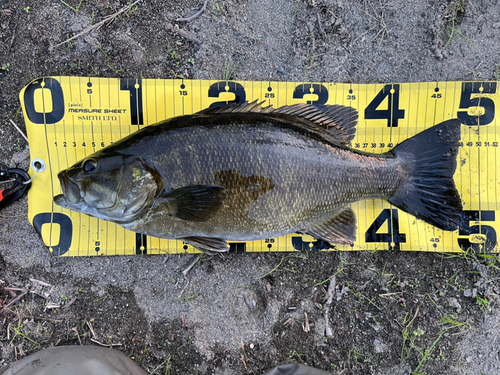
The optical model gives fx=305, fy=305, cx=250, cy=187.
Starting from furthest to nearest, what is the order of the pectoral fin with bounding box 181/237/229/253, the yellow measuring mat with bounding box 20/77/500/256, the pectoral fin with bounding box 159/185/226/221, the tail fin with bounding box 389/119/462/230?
the yellow measuring mat with bounding box 20/77/500/256, the tail fin with bounding box 389/119/462/230, the pectoral fin with bounding box 181/237/229/253, the pectoral fin with bounding box 159/185/226/221

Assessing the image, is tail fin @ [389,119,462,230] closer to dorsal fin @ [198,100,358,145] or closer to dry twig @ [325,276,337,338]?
dorsal fin @ [198,100,358,145]

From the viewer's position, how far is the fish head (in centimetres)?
215

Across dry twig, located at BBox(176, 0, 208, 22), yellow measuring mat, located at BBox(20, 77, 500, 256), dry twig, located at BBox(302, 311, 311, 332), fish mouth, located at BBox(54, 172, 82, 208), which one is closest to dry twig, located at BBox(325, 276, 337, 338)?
dry twig, located at BBox(302, 311, 311, 332)

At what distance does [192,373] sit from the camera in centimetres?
278

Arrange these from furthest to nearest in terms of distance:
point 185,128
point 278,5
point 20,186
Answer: point 278,5 → point 20,186 → point 185,128

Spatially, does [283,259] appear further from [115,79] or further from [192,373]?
[115,79]

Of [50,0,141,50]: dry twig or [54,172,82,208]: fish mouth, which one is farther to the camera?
[50,0,141,50]: dry twig

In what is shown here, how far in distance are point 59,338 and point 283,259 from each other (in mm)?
2169

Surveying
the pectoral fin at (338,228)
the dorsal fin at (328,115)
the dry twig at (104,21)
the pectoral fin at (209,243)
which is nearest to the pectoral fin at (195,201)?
the pectoral fin at (209,243)

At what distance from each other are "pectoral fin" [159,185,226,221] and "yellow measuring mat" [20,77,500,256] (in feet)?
2.38

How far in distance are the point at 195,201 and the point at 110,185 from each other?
24.1 inches

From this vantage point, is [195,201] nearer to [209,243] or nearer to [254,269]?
[209,243]

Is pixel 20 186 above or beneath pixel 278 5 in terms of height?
beneath

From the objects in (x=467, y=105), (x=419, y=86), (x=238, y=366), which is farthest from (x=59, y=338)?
(x=467, y=105)
